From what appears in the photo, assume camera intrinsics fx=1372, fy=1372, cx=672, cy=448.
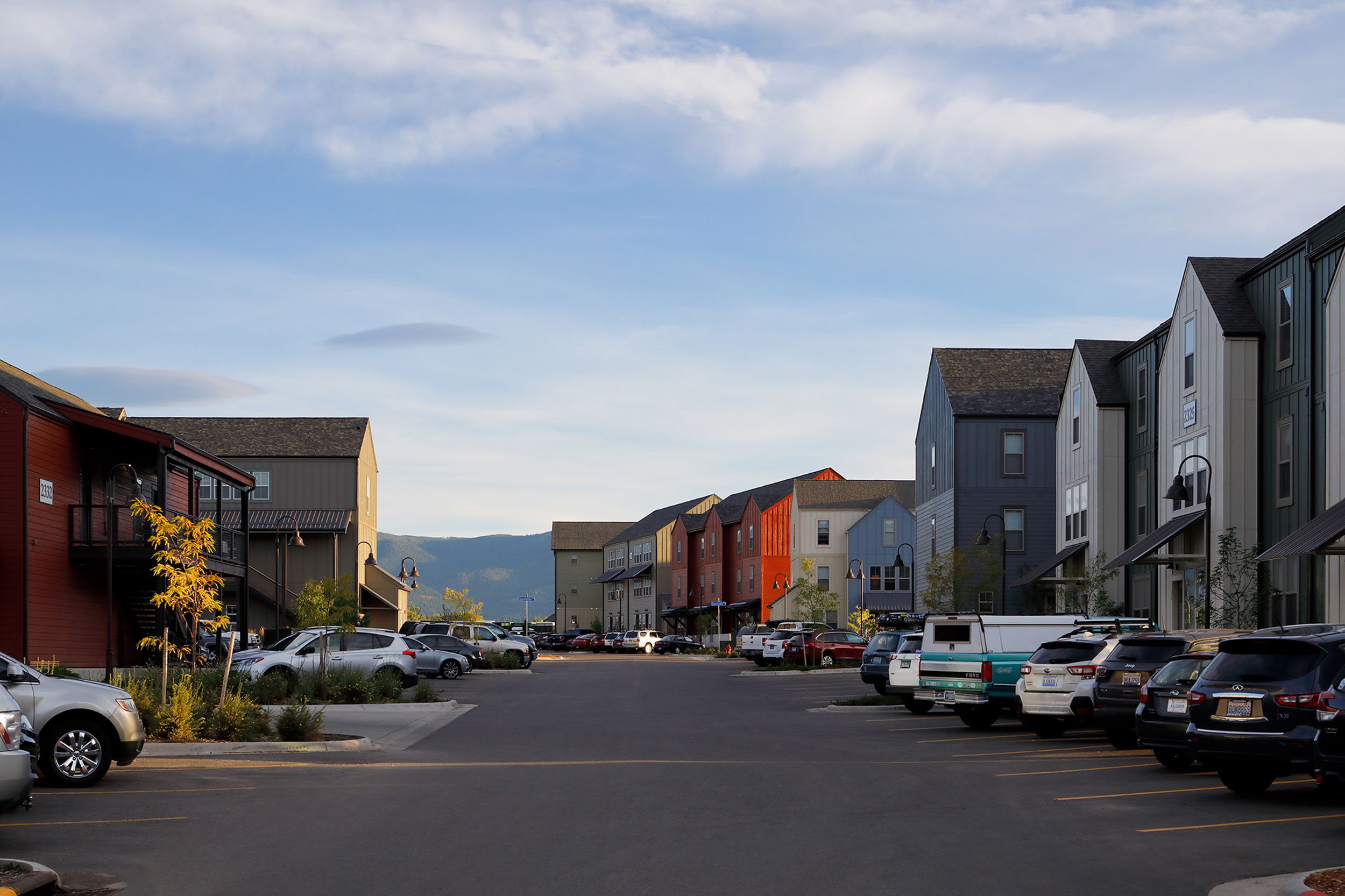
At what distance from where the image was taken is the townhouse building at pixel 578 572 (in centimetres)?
13150

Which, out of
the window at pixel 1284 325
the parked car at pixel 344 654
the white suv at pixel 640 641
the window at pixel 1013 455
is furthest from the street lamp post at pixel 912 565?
the parked car at pixel 344 654

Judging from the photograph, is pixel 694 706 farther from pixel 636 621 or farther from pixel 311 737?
pixel 636 621

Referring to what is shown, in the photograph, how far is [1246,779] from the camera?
14070mm

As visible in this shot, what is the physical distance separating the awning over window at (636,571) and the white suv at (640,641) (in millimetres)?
21690

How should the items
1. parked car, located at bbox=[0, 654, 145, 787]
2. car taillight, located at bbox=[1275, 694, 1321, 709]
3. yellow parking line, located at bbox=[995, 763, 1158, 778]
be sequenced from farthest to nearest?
yellow parking line, located at bbox=[995, 763, 1158, 778]
parked car, located at bbox=[0, 654, 145, 787]
car taillight, located at bbox=[1275, 694, 1321, 709]

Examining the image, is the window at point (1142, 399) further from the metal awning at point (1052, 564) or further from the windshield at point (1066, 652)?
the windshield at point (1066, 652)

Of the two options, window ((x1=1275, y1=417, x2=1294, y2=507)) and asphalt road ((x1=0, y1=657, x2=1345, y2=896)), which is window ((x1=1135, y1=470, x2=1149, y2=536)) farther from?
asphalt road ((x1=0, y1=657, x2=1345, y2=896))

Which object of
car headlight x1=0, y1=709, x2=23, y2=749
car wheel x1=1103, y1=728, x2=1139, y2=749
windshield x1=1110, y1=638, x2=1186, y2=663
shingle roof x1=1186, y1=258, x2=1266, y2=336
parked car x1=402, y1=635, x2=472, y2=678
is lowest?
parked car x1=402, y1=635, x2=472, y2=678

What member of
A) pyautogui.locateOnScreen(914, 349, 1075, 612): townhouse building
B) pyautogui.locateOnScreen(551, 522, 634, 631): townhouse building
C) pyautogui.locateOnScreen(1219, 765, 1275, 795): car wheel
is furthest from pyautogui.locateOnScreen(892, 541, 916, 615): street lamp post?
pyautogui.locateOnScreen(551, 522, 634, 631): townhouse building

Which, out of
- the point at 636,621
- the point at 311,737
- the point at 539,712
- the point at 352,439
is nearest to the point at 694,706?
the point at 539,712

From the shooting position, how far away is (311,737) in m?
19.5

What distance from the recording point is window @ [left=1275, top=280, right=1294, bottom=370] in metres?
30.1

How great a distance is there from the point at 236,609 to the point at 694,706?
36.3 m

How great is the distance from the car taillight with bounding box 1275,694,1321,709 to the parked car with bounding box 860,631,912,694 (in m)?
17.8
